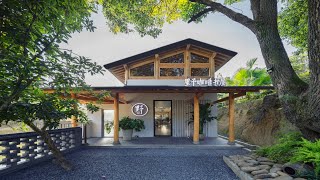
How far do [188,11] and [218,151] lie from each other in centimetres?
594

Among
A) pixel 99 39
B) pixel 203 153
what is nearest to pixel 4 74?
pixel 203 153

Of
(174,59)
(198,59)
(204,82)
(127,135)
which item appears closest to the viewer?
(127,135)

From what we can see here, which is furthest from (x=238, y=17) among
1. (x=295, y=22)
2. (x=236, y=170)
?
(x=236, y=170)

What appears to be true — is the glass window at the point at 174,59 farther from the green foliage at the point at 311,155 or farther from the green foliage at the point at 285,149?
the green foliage at the point at 311,155

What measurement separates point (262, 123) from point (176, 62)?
18.0ft

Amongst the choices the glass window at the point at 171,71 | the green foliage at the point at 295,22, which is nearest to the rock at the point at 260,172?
the green foliage at the point at 295,22

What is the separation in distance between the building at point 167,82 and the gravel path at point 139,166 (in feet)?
12.2

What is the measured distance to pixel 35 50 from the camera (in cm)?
282

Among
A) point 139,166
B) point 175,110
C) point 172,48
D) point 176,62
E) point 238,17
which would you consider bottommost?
point 139,166

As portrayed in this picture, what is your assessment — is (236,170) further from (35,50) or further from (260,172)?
(35,50)

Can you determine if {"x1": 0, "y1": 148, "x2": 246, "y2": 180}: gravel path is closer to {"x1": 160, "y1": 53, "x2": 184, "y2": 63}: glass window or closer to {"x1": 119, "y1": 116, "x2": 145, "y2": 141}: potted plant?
{"x1": 119, "y1": 116, "x2": 145, "y2": 141}: potted plant

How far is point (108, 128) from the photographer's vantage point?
12523 mm

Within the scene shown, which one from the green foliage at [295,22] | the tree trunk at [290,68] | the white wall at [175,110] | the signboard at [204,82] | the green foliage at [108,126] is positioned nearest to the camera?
the tree trunk at [290,68]

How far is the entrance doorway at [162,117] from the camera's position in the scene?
1228 cm
